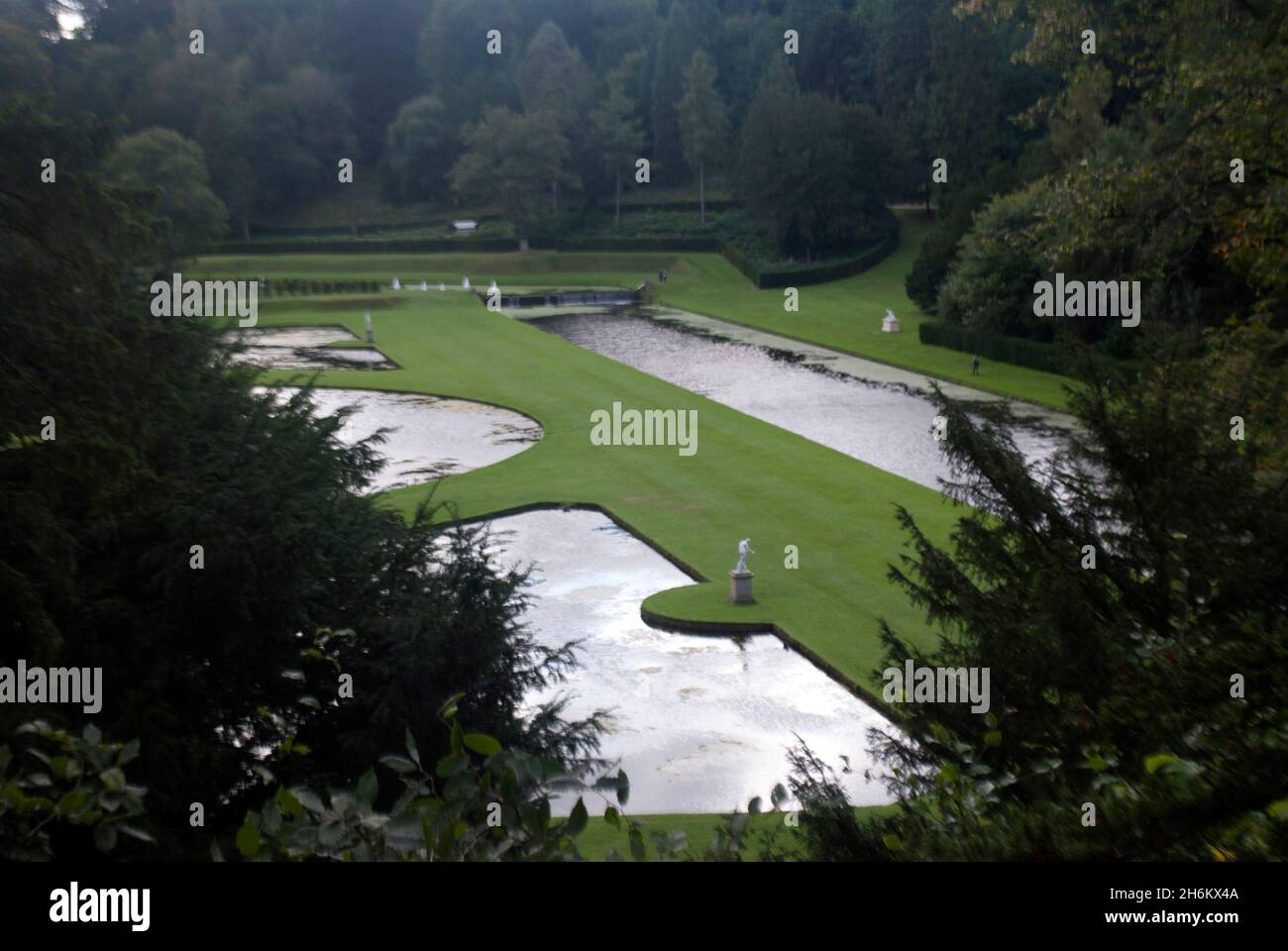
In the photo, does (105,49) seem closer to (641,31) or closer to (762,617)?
(641,31)

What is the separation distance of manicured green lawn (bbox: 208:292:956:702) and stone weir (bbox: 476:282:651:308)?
23.6 meters

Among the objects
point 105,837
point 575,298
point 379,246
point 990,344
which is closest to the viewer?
point 105,837

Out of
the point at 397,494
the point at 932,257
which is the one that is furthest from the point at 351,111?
the point at 397,494

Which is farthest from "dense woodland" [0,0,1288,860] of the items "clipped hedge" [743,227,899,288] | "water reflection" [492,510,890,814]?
"clipped hedge" [743,227,899,288]

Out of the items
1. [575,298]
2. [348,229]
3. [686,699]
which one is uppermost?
[348,229]

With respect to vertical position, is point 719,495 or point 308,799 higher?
point 308,799

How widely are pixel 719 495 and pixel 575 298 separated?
139ft

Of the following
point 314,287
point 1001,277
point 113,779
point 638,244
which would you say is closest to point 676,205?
point 638,244

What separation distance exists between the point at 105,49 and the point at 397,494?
65.9 m

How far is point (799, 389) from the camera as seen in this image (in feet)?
114

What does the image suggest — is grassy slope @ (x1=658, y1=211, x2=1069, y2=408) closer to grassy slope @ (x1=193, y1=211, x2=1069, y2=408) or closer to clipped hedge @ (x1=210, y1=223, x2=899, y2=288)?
grassy slope @ (x1=193, y1=211, x2=1069, y2=408)

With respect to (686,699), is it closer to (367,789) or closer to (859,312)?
(367,789)

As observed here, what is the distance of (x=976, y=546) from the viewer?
28.0 feet

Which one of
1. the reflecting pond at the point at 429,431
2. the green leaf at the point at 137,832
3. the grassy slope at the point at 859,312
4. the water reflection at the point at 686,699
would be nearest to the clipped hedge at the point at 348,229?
the grassy slope at the point at 859,312
